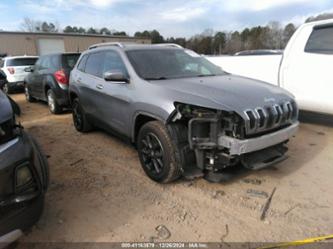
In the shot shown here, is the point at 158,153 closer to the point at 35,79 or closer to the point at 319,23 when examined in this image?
the point at 319,23

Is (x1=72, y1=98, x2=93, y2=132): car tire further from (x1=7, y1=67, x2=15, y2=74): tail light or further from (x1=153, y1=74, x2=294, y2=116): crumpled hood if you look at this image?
(x1=7, y1=67, x2=15, y2=74): tail light

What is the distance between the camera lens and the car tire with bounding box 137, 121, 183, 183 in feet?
10.9

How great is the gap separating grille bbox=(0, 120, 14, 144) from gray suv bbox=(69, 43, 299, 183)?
160 centimetres

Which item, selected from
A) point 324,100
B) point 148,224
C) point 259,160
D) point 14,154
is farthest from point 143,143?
point 324,100

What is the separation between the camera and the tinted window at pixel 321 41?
5293mm

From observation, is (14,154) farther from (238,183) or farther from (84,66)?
(84,66)

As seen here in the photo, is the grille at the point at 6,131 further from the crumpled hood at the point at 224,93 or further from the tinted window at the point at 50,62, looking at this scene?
the tinted window at the point at 50,62

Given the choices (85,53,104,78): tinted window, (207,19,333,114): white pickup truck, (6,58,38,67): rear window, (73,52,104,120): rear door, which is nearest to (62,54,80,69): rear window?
(73,52,104,120): rear door

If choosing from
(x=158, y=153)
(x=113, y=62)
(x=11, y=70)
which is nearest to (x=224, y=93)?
(x=158, y=153)

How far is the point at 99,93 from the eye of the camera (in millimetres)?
4742

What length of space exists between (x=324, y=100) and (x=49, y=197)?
483 centimetres

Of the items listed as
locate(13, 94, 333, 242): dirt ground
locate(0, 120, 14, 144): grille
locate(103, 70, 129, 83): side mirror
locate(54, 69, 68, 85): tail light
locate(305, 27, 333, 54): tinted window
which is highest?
locate(305, 27, 333, 54): tinted window

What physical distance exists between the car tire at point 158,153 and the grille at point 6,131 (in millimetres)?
1602

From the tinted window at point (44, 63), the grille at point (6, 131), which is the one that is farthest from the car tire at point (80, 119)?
the grille at point (6, 131)
